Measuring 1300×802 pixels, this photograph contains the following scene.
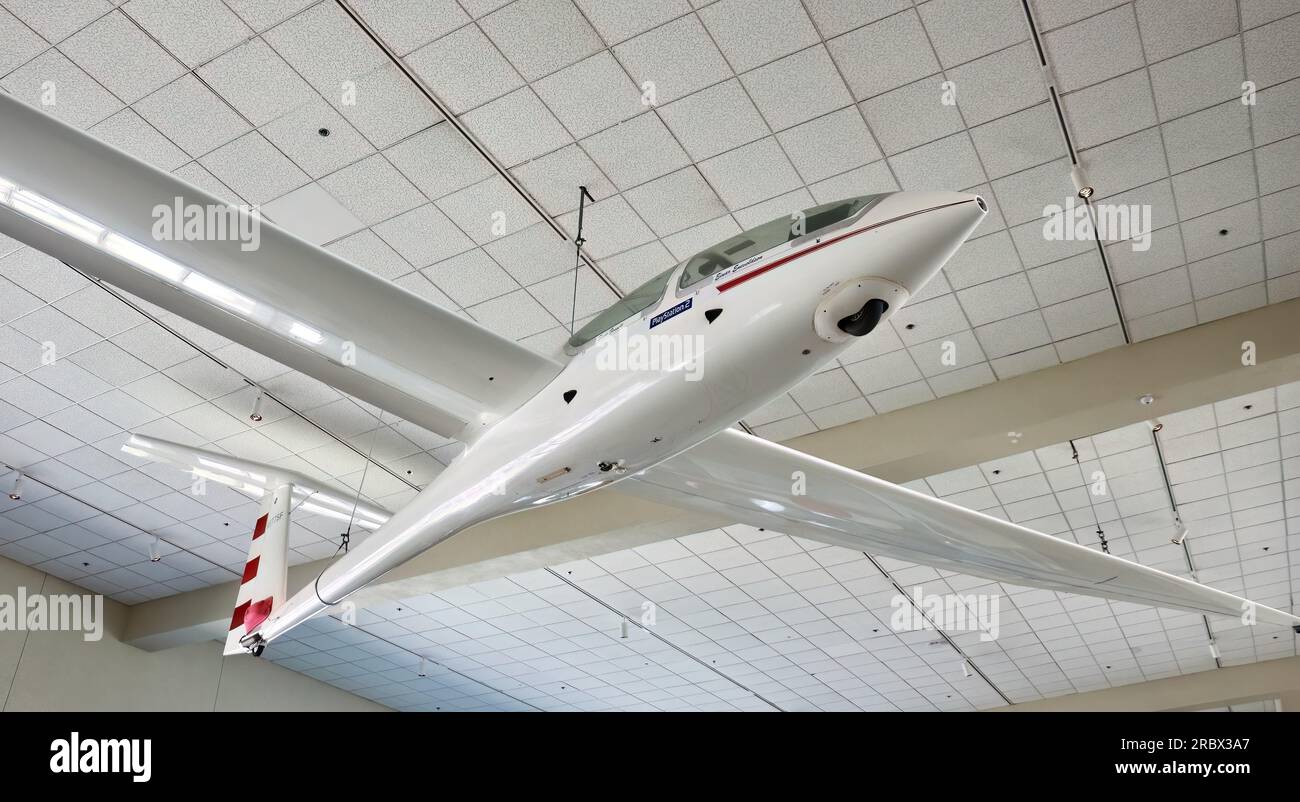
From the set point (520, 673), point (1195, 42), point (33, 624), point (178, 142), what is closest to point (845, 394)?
point (1195, 42)

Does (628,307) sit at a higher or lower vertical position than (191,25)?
lower

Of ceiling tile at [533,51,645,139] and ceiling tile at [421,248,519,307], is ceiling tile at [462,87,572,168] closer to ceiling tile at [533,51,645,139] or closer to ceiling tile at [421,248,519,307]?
ceiling tile at [533,51,645,139]

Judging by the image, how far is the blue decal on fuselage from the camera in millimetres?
4031

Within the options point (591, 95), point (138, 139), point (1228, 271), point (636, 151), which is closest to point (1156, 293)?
point (1228, 271)

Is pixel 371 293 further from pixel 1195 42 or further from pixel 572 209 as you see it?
pixel 1195 42

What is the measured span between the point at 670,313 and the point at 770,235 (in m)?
0.54

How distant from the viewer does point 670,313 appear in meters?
4.07

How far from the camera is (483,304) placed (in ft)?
22.4

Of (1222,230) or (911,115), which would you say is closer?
(911,115)

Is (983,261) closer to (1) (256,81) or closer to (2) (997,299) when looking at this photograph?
(2) (997,299)

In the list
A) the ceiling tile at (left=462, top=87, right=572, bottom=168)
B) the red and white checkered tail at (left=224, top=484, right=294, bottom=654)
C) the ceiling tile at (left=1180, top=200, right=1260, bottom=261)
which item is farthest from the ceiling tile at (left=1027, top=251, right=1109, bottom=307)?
the red and white checkered tail at (left=224, top=484, right=294, bottom=654)

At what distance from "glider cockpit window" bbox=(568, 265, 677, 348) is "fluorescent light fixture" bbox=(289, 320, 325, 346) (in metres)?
1.22

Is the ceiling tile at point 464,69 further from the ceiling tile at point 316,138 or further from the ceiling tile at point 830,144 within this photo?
the ceiling tile at point 830,144

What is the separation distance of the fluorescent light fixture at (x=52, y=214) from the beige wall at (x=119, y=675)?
29.9ft
